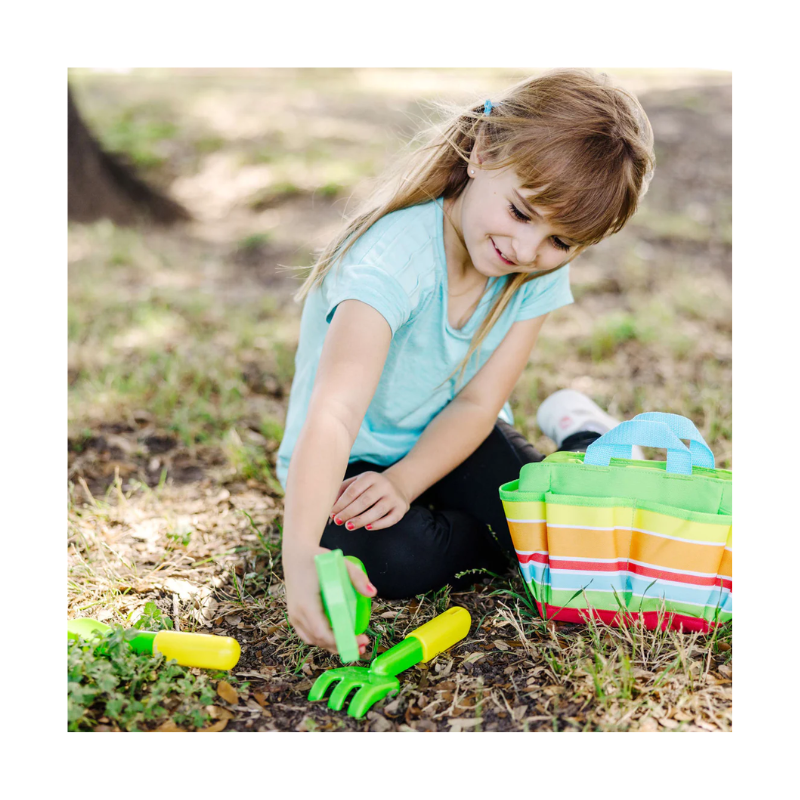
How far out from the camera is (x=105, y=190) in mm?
5340

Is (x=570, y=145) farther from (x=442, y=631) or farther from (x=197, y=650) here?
(x=197, y=650)

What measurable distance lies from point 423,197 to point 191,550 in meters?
1.27

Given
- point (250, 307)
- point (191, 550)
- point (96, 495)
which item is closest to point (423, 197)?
point (191, 550)

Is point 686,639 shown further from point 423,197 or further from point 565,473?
point 423,197

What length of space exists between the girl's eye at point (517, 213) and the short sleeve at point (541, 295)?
421 millimetres

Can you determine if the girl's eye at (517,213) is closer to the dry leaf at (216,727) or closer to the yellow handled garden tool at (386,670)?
the yellow handled garden tool at (386,670)

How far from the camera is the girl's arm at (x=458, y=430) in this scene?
2076 mm

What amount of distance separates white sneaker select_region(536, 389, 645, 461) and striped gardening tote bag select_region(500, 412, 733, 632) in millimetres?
701

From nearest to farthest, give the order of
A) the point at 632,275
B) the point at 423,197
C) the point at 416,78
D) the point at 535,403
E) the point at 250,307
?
the point at 423,197 → the point at 535,403 → the point at 250,307 → the point at 632,275 → the point at 416,78

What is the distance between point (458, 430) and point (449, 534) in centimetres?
31

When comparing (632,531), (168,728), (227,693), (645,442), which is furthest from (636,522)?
(168,728)

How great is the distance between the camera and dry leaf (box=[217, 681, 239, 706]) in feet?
5.58

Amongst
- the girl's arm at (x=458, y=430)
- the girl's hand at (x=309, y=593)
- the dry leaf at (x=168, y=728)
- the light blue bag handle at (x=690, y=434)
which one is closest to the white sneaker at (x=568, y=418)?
the girl's arm at (x=458, y=430)

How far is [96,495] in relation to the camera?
2.69 m
